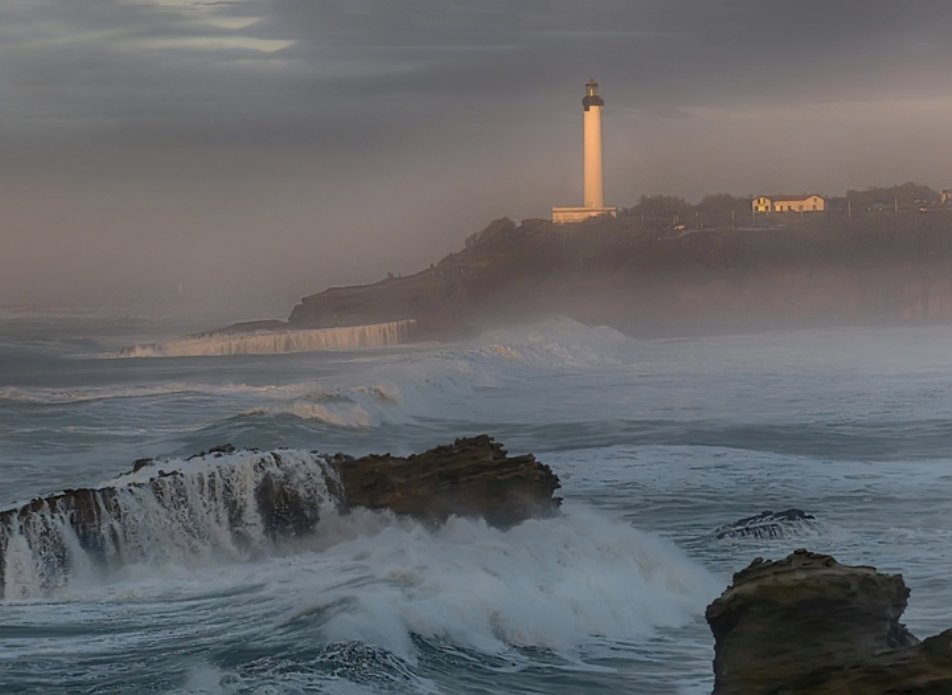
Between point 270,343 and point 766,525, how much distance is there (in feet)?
147

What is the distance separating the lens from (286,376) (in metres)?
36.6

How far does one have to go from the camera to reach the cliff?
255 ft

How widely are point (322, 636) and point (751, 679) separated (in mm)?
2562

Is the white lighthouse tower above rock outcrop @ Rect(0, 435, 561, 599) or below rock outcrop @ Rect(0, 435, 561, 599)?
above

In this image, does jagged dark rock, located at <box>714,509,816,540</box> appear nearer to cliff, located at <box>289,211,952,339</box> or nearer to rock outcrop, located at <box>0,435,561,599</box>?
rock outcrop, located at <box>0,435,561,599</box>

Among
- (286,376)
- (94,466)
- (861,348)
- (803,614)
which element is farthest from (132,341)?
(803,614)

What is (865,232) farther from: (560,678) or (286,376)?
(560,678)

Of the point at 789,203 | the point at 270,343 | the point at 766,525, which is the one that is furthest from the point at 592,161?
the point at 766,525

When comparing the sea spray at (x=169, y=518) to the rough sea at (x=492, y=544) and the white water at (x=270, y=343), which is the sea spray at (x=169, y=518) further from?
the white water at (x=270, y=343)

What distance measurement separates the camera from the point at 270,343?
55.1 metres

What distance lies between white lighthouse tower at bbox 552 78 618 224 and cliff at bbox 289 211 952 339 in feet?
3.86

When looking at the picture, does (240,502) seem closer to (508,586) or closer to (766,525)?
(508,586)

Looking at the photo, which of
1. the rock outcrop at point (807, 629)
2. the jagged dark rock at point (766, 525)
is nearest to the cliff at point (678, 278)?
the jagged dark rock at point (766, 525)

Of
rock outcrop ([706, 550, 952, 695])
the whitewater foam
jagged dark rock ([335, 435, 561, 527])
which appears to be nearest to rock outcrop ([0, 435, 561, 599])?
jagged dark rock ([335, 435, 561, 527])
